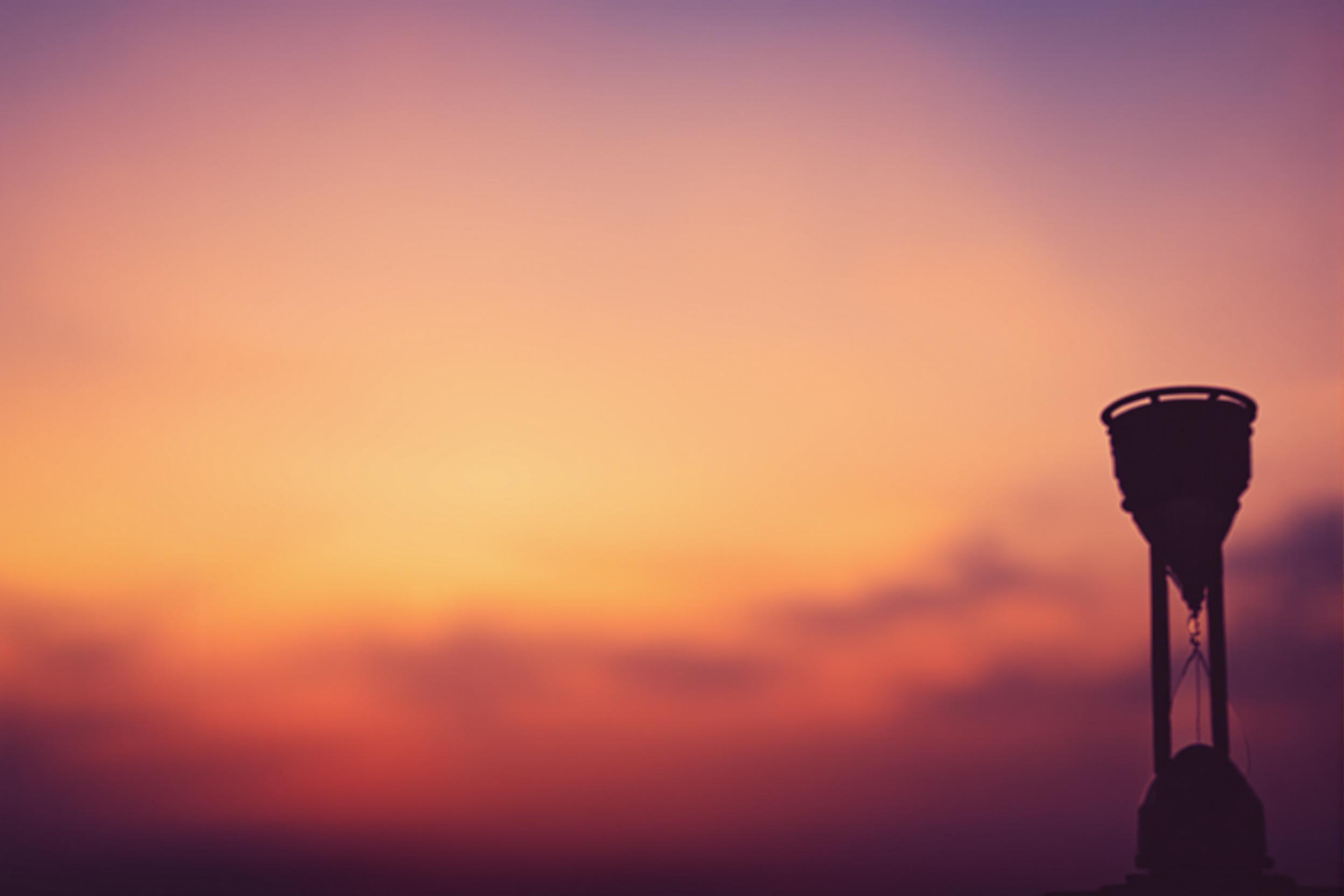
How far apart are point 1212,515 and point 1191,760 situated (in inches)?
150

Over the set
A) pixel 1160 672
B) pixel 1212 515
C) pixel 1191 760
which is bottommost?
pixel 1191 760

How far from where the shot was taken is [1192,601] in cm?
2272

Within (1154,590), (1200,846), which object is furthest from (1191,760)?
(1154,590)

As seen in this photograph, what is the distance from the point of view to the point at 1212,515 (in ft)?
72.8

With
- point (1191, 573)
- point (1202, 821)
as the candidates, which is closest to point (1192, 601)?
point (1191, 573)

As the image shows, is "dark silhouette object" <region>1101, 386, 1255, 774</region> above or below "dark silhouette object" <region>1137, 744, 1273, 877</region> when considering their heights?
above

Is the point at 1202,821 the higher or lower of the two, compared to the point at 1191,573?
lower

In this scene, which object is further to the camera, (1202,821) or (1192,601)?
(1192,601)

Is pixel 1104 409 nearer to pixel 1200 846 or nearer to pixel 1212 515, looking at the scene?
pixel 1212 515

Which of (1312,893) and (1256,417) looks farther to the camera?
(1256,417)

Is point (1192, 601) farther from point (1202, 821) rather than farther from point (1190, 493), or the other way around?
point (1202, 821)

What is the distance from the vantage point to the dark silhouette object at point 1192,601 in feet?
69.7

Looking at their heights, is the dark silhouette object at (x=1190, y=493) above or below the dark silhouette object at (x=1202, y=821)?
above

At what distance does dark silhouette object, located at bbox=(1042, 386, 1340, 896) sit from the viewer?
21.2 metres
